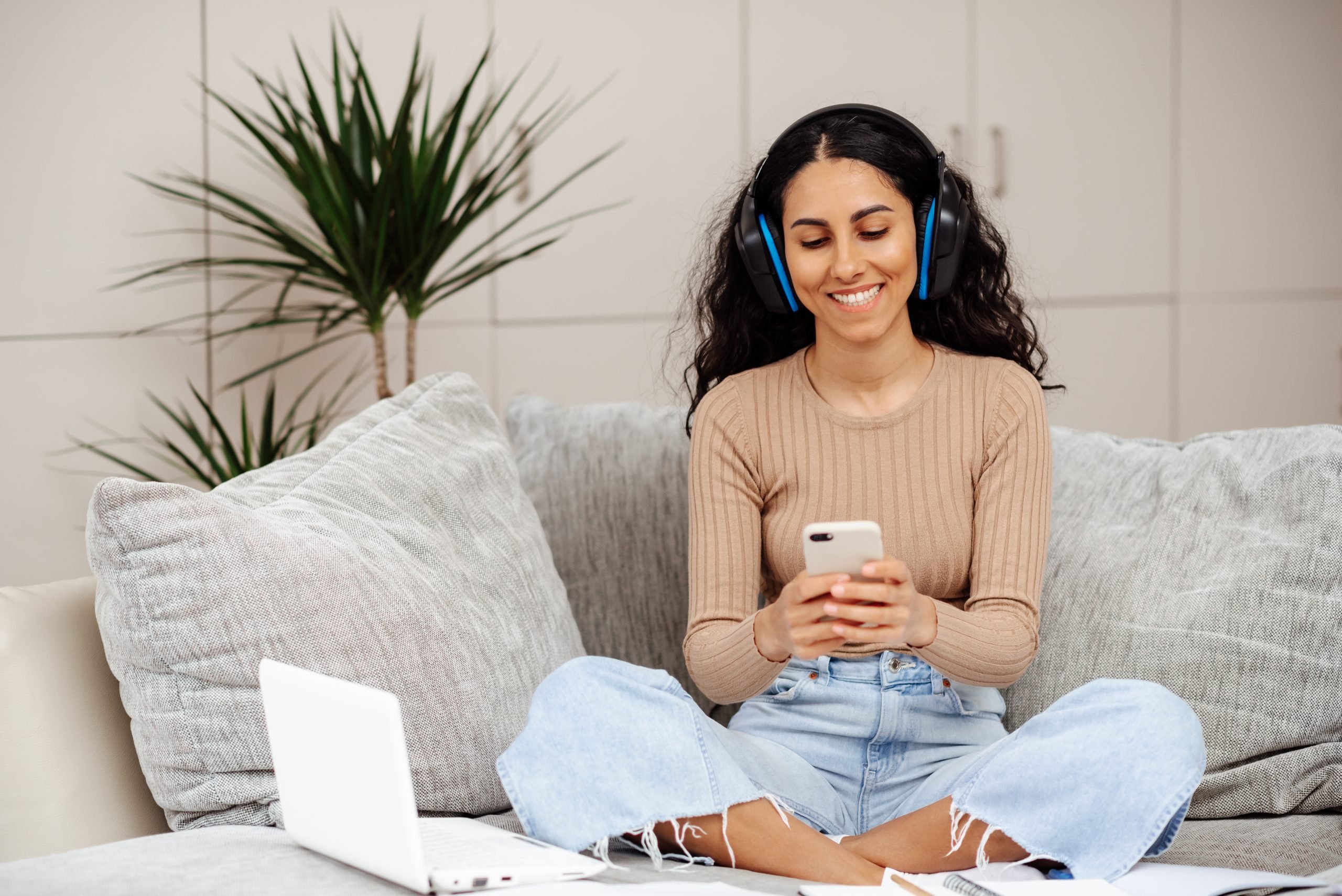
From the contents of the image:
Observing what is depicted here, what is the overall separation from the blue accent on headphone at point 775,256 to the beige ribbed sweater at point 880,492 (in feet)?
0.41

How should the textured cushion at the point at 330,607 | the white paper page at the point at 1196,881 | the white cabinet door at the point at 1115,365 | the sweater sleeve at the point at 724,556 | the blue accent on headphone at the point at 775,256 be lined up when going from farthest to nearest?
the white cabinet door at the point at 1115,365 < the blue accent on headphone at the point at 775,256 < the sweater sleeve at the point at 724,556 < the textured cushion at the point at 330,607 < the white paper page at the point at 1196,881

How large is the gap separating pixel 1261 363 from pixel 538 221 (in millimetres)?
2129

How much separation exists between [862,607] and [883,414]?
394mm

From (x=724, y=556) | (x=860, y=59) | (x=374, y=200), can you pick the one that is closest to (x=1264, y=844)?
(x=724, y=556)

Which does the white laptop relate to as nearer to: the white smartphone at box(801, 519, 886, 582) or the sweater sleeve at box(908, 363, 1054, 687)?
the white smartphone at box(801, 519, 886, 582)

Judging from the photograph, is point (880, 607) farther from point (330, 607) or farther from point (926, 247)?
point (330, 607)

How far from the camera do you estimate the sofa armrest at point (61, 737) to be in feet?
3.54

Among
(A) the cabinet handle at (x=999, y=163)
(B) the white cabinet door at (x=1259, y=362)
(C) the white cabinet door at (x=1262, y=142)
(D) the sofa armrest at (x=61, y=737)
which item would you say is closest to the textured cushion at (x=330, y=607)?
(D) the sofa armrest at (x=61, y=737)

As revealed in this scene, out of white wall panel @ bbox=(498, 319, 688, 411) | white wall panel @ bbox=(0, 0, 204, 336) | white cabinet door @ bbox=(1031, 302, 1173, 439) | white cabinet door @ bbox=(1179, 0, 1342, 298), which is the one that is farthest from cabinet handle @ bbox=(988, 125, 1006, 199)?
white wall panel @ bbox=(0, 0, 204, 336)

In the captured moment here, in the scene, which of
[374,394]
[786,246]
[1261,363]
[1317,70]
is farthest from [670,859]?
[1317,70]

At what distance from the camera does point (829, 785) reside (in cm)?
129

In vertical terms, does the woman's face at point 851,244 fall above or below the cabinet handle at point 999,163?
below

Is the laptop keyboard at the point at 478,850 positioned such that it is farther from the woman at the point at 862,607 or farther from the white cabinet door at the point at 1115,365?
the white cabinet door at the point at 1115,365

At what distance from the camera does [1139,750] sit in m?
1.05
